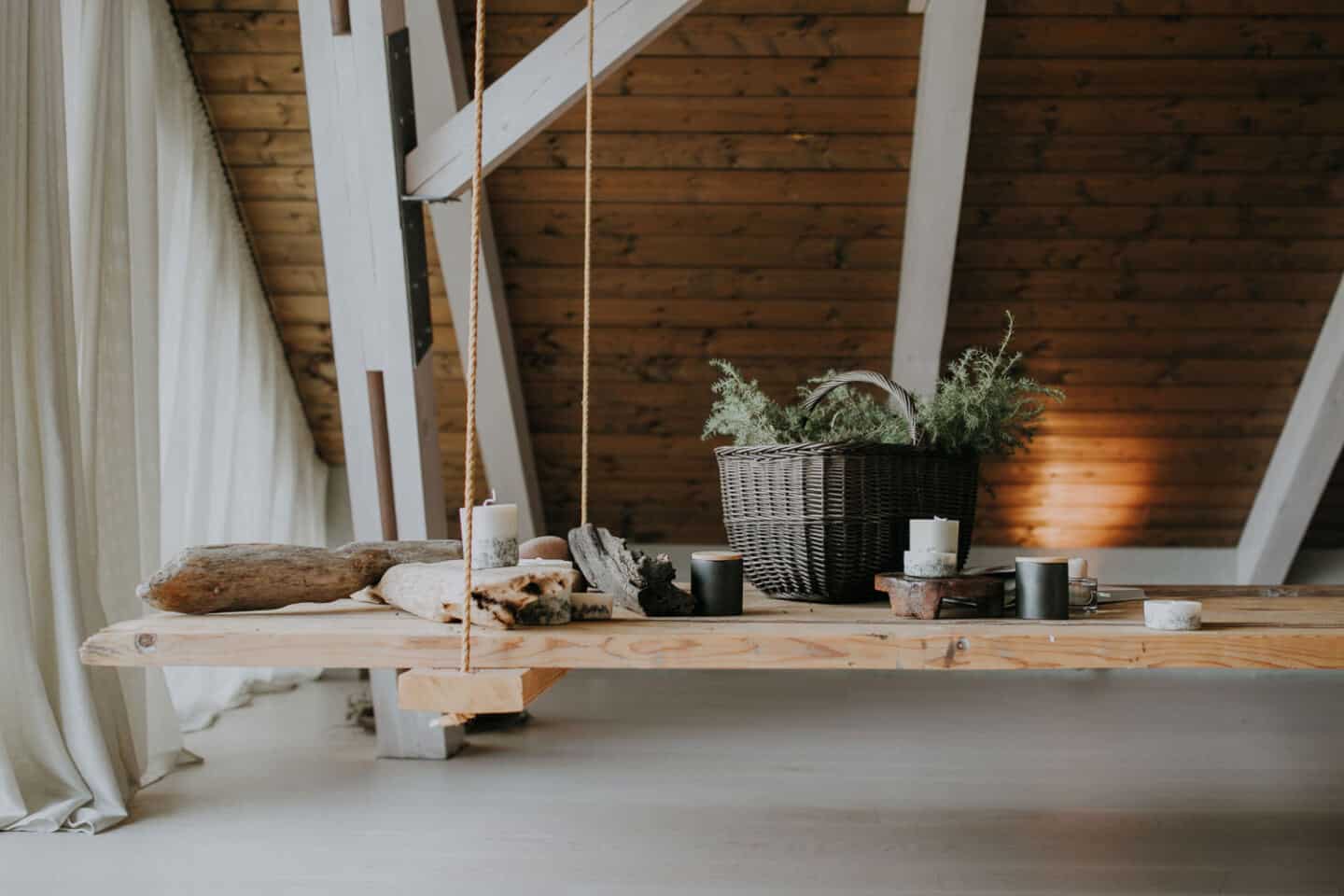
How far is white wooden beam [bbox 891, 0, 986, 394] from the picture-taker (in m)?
3.24

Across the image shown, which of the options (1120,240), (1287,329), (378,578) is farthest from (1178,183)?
(378,578)

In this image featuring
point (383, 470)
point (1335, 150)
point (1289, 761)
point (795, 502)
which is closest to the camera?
point (795, 502)

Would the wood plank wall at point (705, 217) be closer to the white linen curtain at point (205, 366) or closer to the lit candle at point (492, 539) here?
the white linen curtain at point (205, 366)

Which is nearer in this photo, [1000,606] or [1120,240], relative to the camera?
[1000,606]

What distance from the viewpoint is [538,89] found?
278 cm

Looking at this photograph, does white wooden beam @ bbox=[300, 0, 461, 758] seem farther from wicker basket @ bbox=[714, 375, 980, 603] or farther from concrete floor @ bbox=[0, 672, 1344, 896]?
wicker basket @ bbox=[714, 375, 980, 603]

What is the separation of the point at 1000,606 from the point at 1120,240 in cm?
261

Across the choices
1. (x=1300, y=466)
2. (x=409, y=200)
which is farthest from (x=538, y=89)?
(x=1300, y=466)

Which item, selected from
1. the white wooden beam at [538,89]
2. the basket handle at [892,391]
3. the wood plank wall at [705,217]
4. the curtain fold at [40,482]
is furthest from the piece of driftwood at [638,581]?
the wood plank wall at [705,217]

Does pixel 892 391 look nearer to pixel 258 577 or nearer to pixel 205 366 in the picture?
pixel 258 577

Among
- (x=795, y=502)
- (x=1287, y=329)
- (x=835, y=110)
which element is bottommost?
(x=795, y=502)

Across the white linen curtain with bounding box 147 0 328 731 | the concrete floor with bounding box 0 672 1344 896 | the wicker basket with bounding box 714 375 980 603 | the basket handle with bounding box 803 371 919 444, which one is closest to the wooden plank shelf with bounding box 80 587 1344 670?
the wicker basket with bounding box 714 375 980 603

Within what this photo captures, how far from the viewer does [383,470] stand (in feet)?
10.5

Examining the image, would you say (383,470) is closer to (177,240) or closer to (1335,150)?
(177,240)
